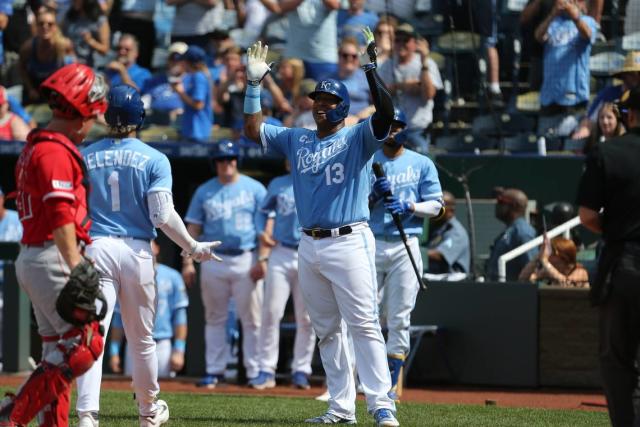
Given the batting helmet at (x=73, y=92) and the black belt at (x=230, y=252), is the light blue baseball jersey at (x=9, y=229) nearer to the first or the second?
the black belt at (x=230, y=252)

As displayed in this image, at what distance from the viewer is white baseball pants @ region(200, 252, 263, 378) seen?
40.9 ft

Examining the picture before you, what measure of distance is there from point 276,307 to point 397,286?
2712 mm

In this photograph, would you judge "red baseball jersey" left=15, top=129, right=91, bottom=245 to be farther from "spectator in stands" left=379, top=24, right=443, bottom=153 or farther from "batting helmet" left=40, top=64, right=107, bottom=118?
"spectator in stands" left=379, top=24, right=443, bottom=153

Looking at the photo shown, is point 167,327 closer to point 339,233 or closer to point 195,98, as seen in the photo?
point 195,98

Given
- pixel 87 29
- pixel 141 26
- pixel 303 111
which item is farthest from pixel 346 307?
pixel 141 26

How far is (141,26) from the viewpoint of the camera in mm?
18766

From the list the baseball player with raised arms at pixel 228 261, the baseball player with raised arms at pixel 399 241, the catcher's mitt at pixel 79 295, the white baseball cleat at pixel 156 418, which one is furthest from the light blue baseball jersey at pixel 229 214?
the catcher's mitt at pixel 79 295

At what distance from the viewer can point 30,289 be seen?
577cm

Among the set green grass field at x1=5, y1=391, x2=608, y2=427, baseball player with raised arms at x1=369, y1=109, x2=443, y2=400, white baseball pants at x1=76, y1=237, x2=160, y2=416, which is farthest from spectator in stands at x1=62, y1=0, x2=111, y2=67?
white baseball pants at x1=76, y1=237, x2=160, y2=416

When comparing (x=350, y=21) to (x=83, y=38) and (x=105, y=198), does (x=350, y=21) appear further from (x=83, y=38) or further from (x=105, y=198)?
(x=105, y=198)

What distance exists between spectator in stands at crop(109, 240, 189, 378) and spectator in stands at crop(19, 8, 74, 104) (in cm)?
501

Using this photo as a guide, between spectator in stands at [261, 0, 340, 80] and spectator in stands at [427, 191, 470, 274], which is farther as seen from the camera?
spectator in stands at [261, 0, 340, 80]

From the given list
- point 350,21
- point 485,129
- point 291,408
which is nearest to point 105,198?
point 291,408

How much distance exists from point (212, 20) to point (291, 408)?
9469 mm
